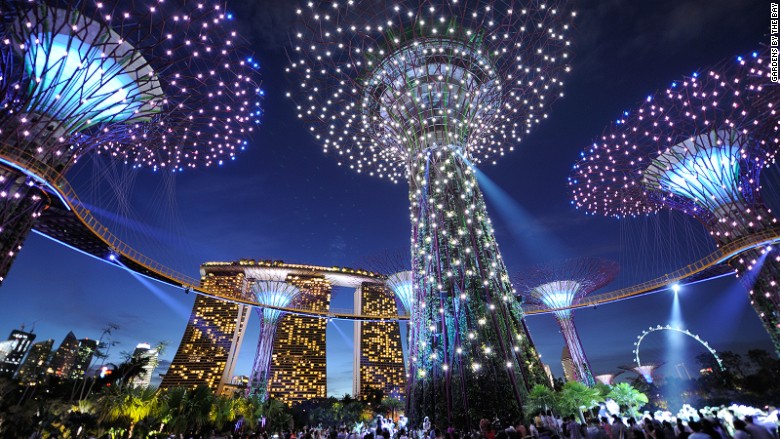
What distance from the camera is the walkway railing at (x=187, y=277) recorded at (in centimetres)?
1181

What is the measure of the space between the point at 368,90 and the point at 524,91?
6822 millimetres

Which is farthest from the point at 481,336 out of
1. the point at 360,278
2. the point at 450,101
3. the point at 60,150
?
the point at 360,278

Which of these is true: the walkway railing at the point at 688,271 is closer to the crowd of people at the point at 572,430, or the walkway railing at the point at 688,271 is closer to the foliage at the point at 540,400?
the crowd of people at the point at 572,430

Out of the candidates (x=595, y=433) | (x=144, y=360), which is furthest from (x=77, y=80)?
(x=144, y=360)

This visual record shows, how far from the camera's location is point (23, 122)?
444 inches

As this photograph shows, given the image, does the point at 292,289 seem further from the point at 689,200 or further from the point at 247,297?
the point at 689,200

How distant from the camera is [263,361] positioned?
93.5ft

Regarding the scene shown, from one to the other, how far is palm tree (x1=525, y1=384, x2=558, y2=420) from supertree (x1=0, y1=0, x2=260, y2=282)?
1420cm

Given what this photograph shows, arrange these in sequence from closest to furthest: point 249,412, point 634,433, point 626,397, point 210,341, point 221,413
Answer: point 634,433 → point 626,397 → point 221,413 → point 249,412 → point 210,341

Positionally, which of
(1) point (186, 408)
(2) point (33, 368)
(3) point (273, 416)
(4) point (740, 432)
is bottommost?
(4) point (740, 432)

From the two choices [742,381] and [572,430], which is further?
[742,381]

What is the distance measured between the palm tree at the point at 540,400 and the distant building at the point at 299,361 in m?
44.1

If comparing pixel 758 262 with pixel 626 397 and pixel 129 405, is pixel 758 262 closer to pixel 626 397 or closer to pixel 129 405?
pixel 626 397

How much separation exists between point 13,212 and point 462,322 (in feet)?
51.4
